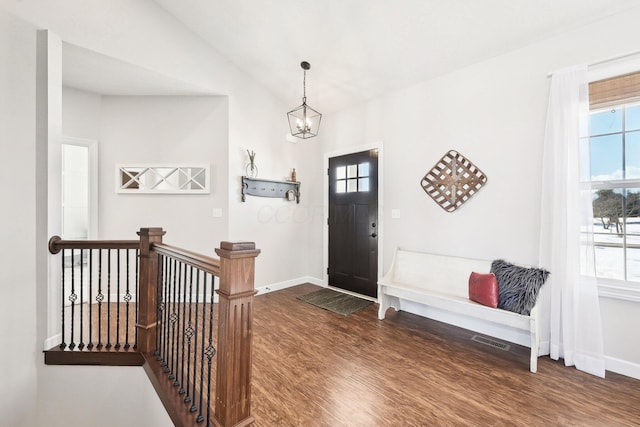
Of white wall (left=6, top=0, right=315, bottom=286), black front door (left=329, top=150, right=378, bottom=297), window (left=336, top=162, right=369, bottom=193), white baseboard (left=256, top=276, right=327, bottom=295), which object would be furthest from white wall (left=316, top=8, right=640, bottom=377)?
white wall (left=6, top=0, right=315, bottom=286)

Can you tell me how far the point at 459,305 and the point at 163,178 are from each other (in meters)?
3.87

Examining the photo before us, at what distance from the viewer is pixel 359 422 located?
1.70m

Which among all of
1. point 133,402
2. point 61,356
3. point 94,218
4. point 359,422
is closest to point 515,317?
point 359,422

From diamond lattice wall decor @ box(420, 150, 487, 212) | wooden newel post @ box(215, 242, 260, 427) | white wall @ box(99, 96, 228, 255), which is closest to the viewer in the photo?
wooden newel post @ box(215, 242, 260, 427)

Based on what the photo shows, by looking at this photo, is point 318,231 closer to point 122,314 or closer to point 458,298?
point 458,298

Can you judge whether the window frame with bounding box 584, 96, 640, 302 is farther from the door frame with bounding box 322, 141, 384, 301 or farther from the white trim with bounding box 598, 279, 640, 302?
the door frame with bounding box 322, 141, 384, 301

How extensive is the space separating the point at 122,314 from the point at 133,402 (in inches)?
49.2

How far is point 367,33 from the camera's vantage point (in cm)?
287

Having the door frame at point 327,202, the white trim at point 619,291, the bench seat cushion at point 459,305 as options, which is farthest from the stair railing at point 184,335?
the white trim at point 619,291

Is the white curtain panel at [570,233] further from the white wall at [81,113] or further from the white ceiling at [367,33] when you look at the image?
the white wall at [81,113]

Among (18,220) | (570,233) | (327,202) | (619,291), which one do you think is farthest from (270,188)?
(619,291)

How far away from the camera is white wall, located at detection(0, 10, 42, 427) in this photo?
2.10 meters

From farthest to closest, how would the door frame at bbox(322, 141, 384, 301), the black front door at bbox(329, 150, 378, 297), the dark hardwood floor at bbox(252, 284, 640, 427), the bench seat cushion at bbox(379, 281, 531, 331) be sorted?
the black front door at bbox(329, 150, 378, 297), the door frame at bbox(322, 141, 384, 301), the bench seat cushion at bbox(379, 281, 531, 331), the dark hardwood floor at bbox(252, 284, 640, 427)

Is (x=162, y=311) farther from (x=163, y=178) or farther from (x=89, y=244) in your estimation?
(x=163, y=178)
